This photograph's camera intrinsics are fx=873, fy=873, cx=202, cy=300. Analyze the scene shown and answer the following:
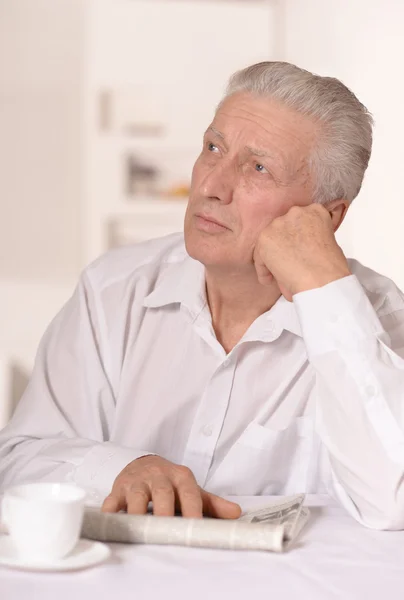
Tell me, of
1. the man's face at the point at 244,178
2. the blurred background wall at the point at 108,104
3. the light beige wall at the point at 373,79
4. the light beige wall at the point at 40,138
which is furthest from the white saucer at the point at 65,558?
the light beige wall at the point at 40,138

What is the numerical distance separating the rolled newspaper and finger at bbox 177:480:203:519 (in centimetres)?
7

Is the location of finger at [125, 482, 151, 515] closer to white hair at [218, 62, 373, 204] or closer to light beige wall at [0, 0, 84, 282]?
white hair at [218, 62, 373, 204]

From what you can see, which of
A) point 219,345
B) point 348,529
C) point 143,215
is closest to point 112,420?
point 219,345

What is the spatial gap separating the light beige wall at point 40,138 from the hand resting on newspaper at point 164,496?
4213 millimetres

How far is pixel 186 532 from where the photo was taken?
3.25 ft

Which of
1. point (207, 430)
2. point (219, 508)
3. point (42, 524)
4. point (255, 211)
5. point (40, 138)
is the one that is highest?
point (255, 211)

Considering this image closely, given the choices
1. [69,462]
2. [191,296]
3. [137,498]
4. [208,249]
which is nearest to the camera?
[137,498]

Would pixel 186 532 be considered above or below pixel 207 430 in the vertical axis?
above

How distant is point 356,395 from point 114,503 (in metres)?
0.39

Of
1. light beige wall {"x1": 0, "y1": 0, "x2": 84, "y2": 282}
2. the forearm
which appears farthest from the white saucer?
light beige wall {"x1": 0, "y1": 0, "x2": 84, "y2": 282}

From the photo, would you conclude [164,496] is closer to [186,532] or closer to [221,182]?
[186,532]

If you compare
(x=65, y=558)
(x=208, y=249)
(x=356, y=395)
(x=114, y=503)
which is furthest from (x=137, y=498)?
(x=208, y=249)

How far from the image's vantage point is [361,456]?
4.16 ft

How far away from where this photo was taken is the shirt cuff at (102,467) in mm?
1319
